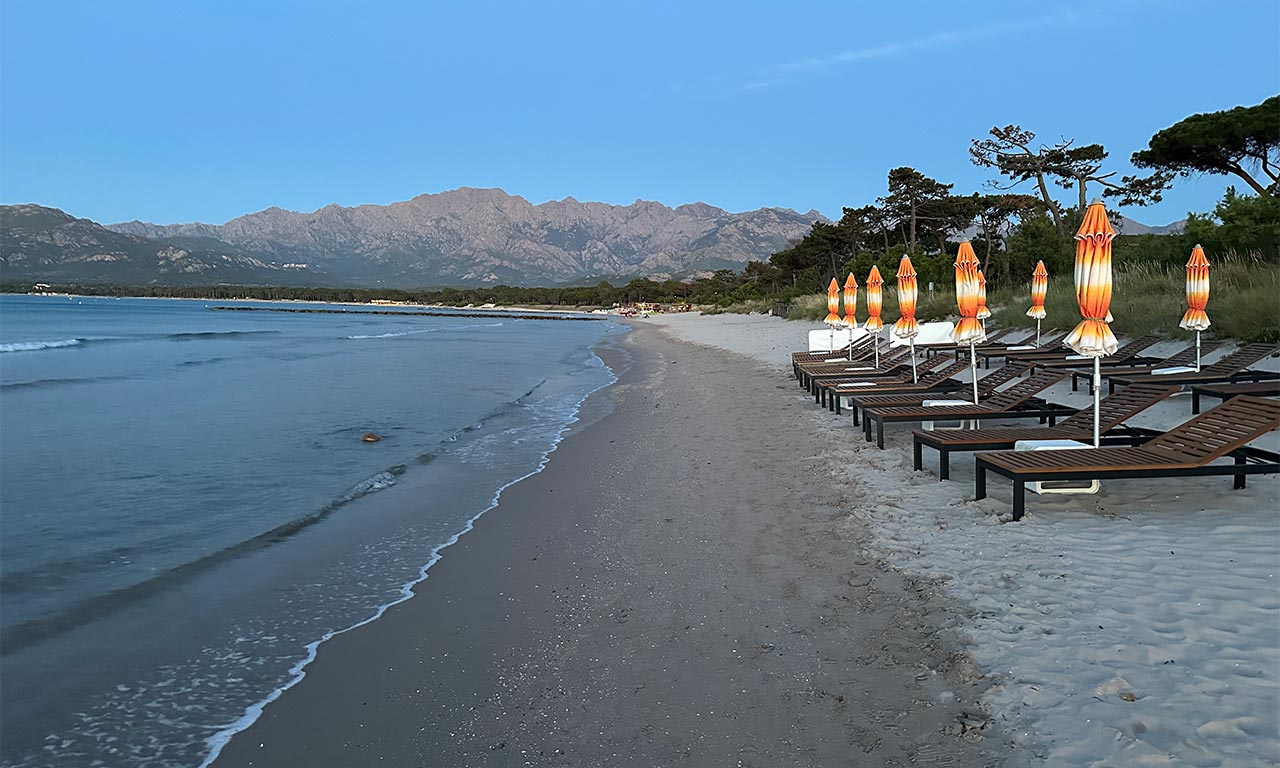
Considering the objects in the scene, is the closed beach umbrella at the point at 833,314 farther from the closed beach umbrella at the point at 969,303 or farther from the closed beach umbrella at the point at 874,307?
the closed beach umbrella at the point at 969,303

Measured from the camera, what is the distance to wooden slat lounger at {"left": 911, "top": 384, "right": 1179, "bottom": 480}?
5.79m

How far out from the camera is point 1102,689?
274cm

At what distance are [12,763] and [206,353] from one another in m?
29.5

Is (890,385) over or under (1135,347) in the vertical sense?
under

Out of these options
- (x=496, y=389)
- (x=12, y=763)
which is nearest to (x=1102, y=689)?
(x=12, y=763)

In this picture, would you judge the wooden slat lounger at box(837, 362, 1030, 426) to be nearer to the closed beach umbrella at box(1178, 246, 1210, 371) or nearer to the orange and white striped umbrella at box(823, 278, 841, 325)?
the closed beach umbrella at box(1178, 246, 1210, 371)

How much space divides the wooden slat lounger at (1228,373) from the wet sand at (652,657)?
4.28 m

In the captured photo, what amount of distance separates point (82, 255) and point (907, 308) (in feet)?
634

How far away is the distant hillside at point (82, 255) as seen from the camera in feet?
Result: 504

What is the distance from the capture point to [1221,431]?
4.91 metres

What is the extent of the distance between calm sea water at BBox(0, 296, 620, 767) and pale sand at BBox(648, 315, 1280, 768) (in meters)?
3.08

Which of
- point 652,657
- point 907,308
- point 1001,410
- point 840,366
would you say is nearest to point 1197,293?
point 907,308

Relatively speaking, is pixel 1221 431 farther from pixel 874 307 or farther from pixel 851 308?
pixel 851 308

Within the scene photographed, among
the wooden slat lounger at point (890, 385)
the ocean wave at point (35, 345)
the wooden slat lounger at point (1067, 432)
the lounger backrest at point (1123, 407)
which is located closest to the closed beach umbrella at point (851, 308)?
the wooden slat lounger at point (890, 385)
